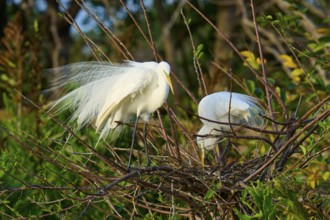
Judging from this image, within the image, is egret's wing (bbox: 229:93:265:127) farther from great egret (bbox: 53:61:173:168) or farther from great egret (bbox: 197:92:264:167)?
great egret (bbox: 53:61:173:168)

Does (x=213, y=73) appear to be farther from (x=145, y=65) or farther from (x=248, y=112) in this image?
(x=145, y=65)

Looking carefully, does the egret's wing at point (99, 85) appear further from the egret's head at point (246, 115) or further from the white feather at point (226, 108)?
the egret's head at point (246, 115)

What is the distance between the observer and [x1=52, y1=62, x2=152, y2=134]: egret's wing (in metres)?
2.26

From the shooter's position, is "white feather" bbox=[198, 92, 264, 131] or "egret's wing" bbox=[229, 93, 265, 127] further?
"egret's wing" bbox=[229, 93, 265, 127]

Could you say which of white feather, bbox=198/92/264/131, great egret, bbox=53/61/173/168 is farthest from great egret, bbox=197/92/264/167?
great egret, bbox=53/61/173/168

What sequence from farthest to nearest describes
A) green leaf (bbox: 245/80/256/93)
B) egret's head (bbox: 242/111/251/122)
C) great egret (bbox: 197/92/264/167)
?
1. green leaf (bbox: 245/80/256/93)
2. egret's head (bbox: 242/111/251/122)
3. great egret (bbox: 197/92/264/167)

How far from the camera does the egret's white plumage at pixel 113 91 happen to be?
225 cm

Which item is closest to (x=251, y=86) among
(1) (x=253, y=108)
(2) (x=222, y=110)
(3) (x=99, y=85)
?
(1) (x=253, y=108)

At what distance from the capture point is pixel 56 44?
23.6 feet

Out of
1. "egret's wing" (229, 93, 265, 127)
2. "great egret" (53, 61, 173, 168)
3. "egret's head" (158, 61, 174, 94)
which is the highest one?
"egret's head" (158, 61, 174, 94)

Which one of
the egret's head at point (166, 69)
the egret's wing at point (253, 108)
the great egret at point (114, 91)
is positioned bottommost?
the egret's wing at point (253, 108)

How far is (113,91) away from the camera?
2.34 m

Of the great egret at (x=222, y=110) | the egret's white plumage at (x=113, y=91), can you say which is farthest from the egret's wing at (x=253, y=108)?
the egret's white plumage at (x=113, y=91)

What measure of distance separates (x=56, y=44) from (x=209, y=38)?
3453 millimetres
